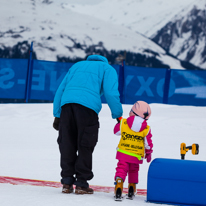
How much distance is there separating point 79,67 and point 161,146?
4.34m

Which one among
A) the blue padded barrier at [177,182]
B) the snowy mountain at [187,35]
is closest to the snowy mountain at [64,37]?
the snowy mountain at [187,35]

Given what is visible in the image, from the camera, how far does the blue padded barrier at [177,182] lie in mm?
3465

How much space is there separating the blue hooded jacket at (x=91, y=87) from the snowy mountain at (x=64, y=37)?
5303cm

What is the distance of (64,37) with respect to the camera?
2992 inches

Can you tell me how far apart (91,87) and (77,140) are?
543mm

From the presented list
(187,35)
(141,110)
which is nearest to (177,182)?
(141,110)

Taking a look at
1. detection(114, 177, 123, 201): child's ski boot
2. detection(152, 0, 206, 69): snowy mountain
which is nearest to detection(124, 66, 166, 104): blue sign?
detection(114, 177, 123, 201): child's ski boot

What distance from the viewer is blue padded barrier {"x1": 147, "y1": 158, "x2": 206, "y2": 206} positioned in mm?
3465

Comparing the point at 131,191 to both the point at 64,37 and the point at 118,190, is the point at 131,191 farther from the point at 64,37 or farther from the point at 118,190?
the point at 64,37

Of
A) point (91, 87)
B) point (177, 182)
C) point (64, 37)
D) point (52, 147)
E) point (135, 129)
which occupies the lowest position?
point (177, 182)

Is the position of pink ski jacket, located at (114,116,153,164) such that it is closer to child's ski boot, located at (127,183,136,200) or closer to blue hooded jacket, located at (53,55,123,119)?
blue hooded jacket, located at (53,55,123,119)

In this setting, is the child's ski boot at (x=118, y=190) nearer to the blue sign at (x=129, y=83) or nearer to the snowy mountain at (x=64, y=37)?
the blue sign at (x=129, y=83)

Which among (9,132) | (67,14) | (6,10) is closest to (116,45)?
(67,14)

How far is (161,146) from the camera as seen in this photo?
8.05 meters
